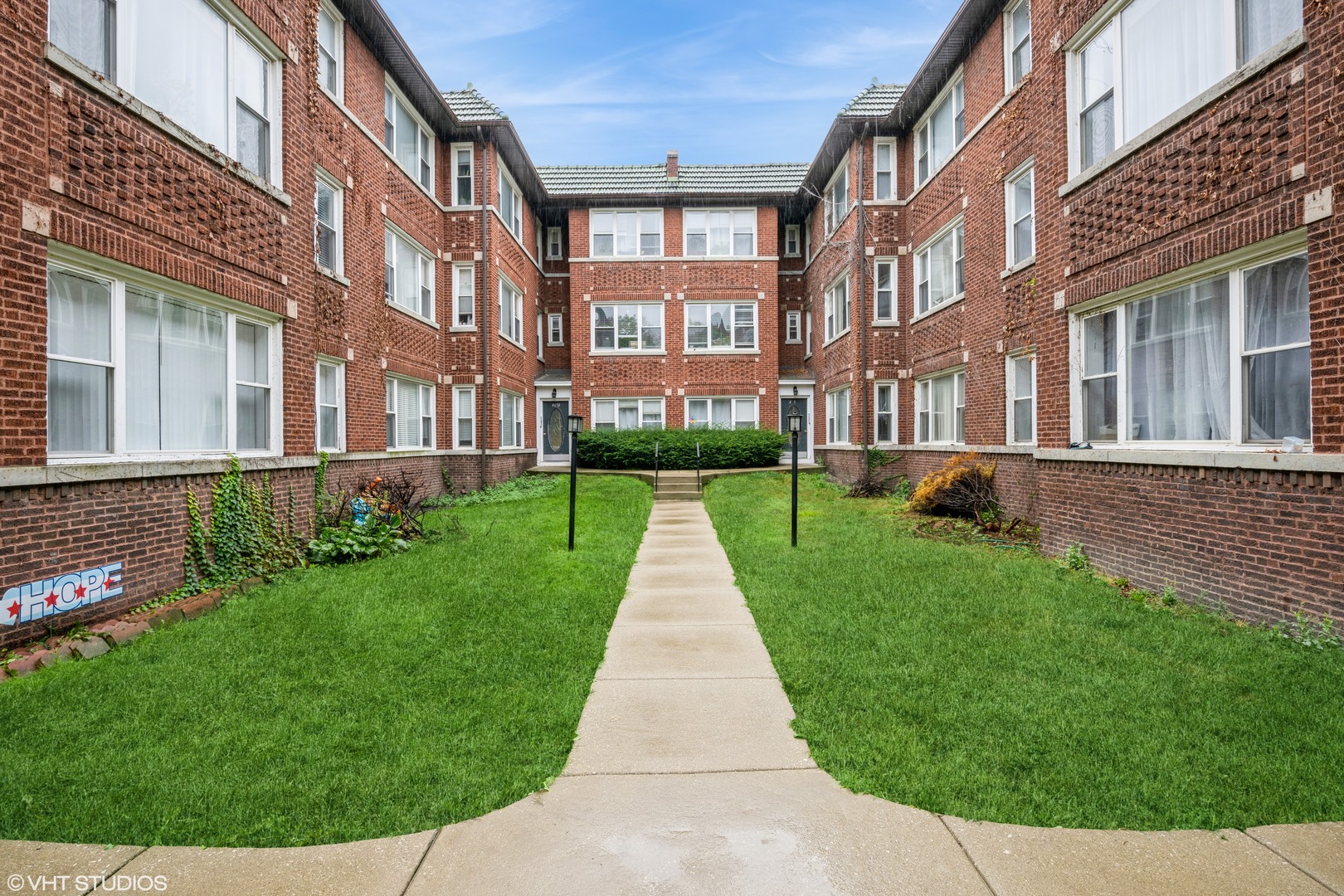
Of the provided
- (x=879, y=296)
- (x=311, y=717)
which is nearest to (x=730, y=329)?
(x=879, y=296)

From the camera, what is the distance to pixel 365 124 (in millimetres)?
13141

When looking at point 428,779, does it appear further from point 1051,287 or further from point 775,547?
point 1051,287

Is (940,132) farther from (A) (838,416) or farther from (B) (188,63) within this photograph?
(B) (188,63)

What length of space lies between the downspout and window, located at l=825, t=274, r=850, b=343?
29.9 ft

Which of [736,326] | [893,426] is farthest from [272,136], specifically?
[736,326]

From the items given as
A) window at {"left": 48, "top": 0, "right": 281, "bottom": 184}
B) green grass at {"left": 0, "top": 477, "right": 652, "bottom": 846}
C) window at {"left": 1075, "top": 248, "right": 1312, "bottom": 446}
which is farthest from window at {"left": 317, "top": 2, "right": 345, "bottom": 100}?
window at {"left": 1075, "top": 248, "right": 1312, "bottom": 446}

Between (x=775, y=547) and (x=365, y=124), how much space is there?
10839 mm

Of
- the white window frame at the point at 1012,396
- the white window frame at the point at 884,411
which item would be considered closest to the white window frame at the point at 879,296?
the white window frame at the point at 884,411

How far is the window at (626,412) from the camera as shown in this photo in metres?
22.6

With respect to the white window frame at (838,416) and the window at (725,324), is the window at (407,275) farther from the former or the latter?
the white window frame at (838,416)

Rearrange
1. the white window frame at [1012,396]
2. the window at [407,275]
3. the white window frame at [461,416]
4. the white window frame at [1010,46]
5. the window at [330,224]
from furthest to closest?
the white window frame at [461,416] < the window at [407,275] < the window at [330,224] < the white window frame at [1010,46] < the white window frame at [1012,396]

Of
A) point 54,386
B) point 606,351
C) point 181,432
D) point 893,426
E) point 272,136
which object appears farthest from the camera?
point 606,351

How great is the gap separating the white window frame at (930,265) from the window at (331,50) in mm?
11629

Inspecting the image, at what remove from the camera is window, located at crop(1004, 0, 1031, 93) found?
11.4 m
